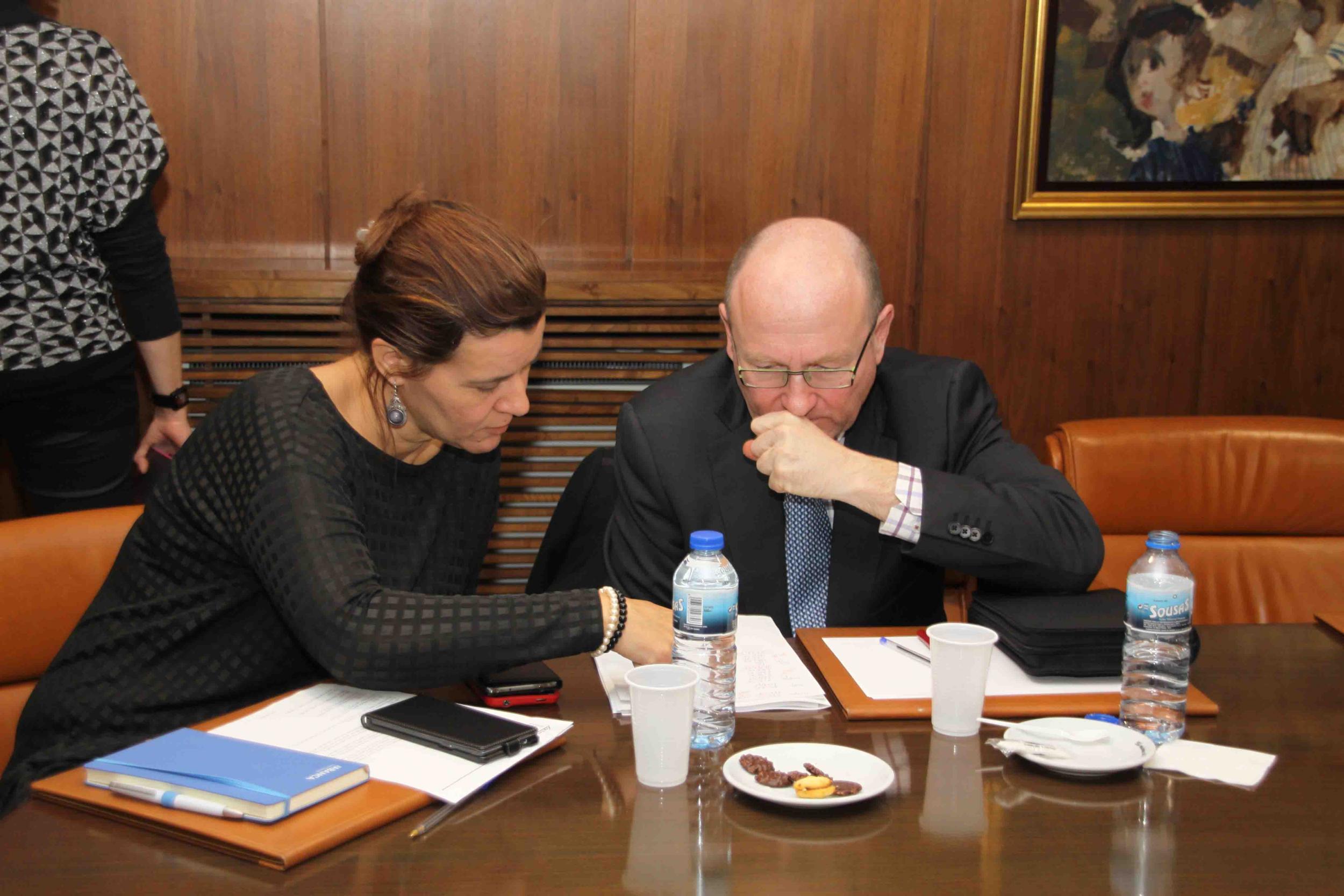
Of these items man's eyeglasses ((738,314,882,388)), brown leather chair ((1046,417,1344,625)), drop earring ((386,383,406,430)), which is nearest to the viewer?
drop earring ((386,383,406,430))

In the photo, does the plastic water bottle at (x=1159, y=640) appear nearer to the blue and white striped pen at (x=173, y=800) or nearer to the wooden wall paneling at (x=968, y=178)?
the blue and white striped pen at (x=173, y=800)

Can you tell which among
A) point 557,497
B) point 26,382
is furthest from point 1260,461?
point 26,382

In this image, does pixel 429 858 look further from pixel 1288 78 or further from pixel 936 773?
pixel 1288 78

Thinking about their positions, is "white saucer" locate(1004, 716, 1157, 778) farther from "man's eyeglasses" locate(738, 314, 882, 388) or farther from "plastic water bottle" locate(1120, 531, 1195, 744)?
"man's eyeglasses" locate(738, 314, 882, 388)

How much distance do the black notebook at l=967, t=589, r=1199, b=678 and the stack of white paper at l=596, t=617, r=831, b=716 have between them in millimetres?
275

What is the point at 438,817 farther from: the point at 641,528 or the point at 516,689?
the point at 641,528

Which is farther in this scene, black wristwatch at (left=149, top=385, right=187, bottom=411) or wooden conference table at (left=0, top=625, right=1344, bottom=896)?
black wristwatch at (left=149, top=385, right=187, bottom=411)

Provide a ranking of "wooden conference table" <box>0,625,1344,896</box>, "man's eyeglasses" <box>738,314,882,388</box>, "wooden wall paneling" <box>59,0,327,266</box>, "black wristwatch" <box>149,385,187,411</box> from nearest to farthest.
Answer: "wooden conference table" <box>0,625,1344,896</box> → "man's eyeglasses" <box>738,314,882,388</box> → "black wristwatch" <box>149,385,187,411</box> → "wooden wall paneling" <box>59,0,327,266</box>

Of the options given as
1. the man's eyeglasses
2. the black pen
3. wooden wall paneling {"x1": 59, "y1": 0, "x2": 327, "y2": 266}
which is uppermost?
wooden wall paneling {"x1": 59, "y1": 0, "x2": 327, "y2": 266}

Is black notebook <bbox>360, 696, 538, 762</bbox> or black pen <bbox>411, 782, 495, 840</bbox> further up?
black notebook <bbox>360, 696, 538, 762</bbox>

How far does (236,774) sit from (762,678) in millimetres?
670

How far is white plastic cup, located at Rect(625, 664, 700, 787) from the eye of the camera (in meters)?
1.20

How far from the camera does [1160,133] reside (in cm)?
350

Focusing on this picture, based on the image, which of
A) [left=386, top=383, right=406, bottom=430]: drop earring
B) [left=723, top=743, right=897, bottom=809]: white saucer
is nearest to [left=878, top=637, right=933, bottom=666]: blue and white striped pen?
[left=723, top=743, right=897, bottom=809]: white saucer
